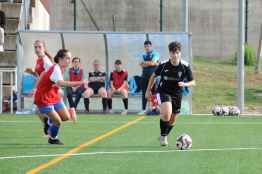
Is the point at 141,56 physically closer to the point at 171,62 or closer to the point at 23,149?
the point at 171,62

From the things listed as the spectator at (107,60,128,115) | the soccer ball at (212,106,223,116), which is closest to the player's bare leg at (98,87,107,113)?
the spectator at (107,60,128,115)

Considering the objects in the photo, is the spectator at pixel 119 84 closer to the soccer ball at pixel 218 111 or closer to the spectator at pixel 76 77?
the spectator at pixel 76 77

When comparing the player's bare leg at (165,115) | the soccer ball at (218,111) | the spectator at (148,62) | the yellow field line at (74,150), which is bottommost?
Result: the soccer ball at (218,111)

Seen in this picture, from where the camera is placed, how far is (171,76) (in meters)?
14.4

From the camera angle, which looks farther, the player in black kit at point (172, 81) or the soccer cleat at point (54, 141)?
the player in black kit at point (172, 81)

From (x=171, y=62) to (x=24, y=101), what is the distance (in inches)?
450

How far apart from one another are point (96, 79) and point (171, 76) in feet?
35.7

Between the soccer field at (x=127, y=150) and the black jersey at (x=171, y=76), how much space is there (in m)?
0.90

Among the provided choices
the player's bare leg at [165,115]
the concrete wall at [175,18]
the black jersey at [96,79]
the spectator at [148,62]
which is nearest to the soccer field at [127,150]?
the player's bare leg at [165,115]

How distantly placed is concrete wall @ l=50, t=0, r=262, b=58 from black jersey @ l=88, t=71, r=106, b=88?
11.8 meters

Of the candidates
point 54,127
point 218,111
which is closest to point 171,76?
point 54,127

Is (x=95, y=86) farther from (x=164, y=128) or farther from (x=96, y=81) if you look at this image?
(x=164, y=128)

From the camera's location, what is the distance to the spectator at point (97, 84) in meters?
24.7

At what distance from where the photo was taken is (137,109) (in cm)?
2542
